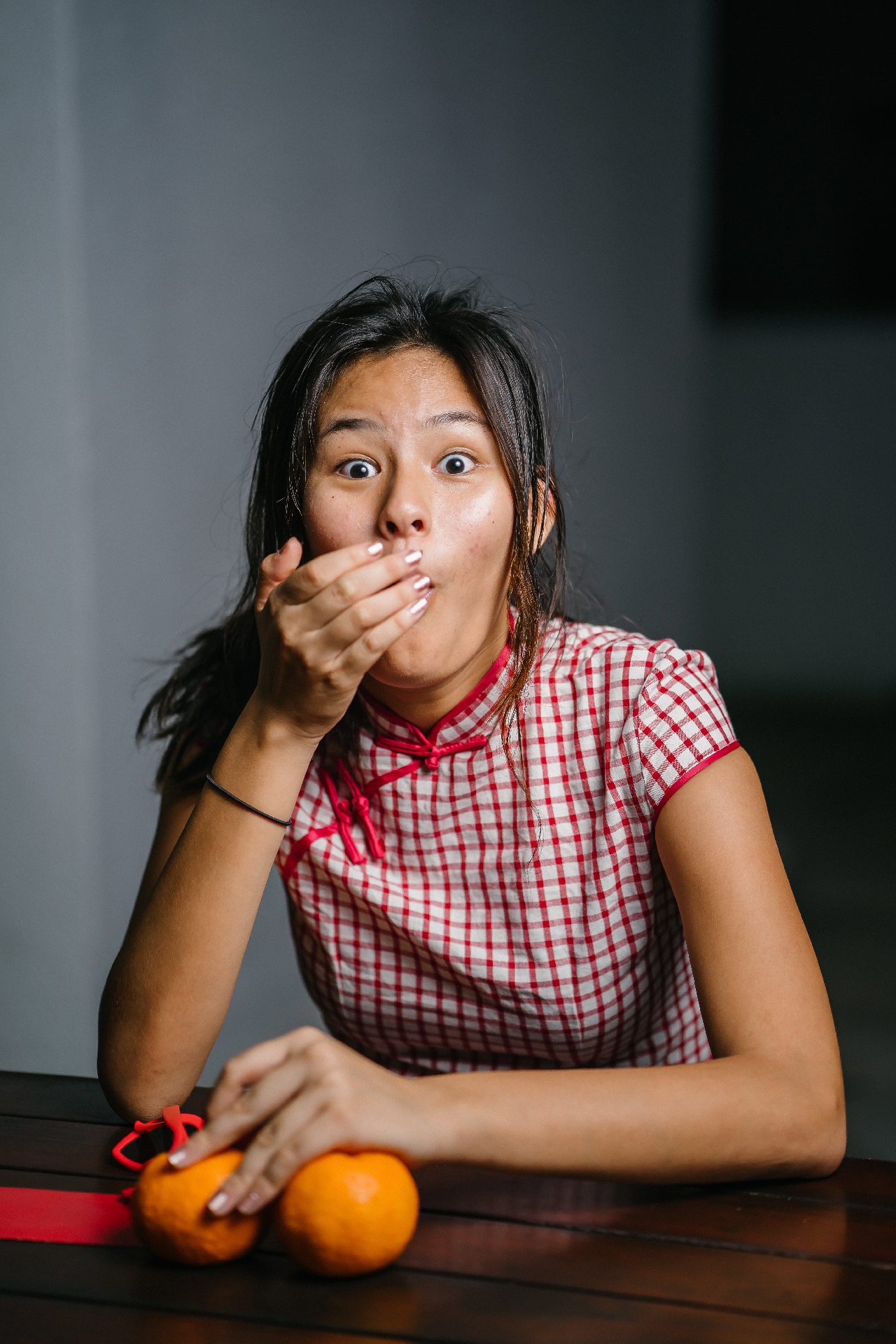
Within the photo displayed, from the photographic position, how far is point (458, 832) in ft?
3.92

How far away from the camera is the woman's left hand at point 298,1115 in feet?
2.37

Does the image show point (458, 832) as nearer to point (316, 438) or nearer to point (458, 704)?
point (458, 704)

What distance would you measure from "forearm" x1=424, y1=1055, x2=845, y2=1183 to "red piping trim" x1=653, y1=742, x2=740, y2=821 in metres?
0.24

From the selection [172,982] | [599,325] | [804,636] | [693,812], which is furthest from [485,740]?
[804,636]

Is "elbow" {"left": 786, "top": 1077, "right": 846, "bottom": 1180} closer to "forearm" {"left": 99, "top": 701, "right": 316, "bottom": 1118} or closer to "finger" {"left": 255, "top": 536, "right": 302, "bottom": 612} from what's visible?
"forearm" {"left": 99, "top": 701, "right": 316, "bottom": 1118}

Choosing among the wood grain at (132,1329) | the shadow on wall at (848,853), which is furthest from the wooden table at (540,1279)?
the shadow on wall at (848,853)

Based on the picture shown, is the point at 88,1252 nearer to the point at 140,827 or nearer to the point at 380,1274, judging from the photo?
the point at 380,1274

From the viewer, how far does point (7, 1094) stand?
1065mm

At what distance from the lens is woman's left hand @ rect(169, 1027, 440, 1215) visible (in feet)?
2.37

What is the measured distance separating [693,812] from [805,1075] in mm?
232

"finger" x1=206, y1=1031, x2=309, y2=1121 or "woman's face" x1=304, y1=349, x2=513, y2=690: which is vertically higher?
"woman's face" x1=304, y1=349, x2=513, y2=690

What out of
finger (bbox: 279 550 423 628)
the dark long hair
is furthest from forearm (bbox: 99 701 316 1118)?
the dark long hair

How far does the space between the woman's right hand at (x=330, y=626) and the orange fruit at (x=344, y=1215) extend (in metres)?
0.37

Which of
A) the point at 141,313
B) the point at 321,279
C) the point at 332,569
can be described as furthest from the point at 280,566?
the point at 321,279
